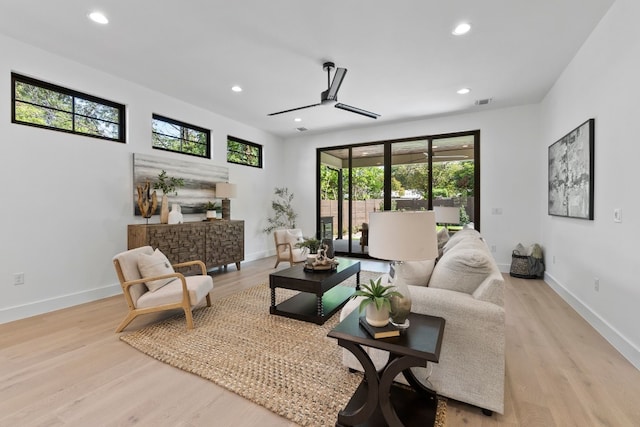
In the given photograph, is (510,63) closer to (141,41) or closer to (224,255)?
(141,41)

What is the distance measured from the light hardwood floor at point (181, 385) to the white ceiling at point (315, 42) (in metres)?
2.95

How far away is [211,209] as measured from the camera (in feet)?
16.9

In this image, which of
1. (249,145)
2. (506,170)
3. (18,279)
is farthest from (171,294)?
(506,170)

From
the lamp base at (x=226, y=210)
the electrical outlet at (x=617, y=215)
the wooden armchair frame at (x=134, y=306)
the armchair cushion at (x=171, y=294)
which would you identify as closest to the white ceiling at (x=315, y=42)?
the electrical outlet at (x=617, y=215)

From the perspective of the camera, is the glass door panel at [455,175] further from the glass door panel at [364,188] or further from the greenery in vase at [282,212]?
the greenery in vase at [282,212]

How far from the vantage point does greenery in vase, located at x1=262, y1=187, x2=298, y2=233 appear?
22.7ft

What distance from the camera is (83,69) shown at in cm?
359

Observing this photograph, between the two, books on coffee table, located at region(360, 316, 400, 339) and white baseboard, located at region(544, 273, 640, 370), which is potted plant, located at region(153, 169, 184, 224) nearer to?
books on coffee table, located at region(360, 316, 400, 339)

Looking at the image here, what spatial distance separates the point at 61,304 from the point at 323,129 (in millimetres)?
5389

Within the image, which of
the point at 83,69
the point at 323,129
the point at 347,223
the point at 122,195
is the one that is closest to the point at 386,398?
the point at 122,195

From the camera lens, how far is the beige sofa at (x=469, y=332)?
5.35ft

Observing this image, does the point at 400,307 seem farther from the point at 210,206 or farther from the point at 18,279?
the point at 210,206

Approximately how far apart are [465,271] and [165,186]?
4.26 m

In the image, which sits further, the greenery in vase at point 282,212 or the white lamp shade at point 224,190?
the greenery in vase at point 282,212
